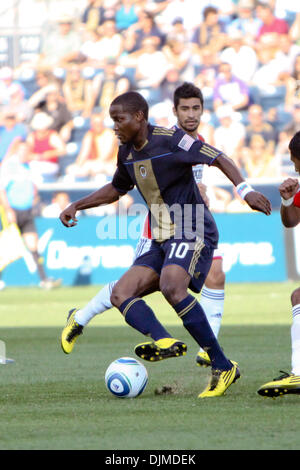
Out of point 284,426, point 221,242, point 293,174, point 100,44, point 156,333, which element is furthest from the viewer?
point 100,44

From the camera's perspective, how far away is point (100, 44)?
23906 millimetres

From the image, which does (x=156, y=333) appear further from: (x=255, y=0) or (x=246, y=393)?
(x=255, y=0)

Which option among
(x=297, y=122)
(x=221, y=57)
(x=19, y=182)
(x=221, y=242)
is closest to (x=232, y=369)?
(x=221, y=242)

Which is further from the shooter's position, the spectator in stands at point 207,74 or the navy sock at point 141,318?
the spectator in stands at point 207,74

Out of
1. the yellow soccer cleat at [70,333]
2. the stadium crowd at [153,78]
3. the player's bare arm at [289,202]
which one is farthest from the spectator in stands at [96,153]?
the player's bare arm at [289,202]

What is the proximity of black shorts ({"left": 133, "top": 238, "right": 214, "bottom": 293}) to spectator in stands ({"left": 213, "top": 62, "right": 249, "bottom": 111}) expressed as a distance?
1518cm

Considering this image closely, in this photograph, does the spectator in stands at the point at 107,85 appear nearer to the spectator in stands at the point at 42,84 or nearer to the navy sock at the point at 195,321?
the spectator in stands at the point at 42,84

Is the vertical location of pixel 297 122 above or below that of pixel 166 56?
below

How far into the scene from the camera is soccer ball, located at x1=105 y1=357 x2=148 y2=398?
20.7 ft

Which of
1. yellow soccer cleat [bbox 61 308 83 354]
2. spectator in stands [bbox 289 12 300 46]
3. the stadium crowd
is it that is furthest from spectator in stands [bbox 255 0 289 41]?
yellow soccer cleat [bbox 61 308 83 354]

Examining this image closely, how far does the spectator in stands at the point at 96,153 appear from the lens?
20734mm

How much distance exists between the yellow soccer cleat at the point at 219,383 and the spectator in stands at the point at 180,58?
54.3ft
